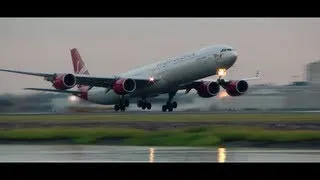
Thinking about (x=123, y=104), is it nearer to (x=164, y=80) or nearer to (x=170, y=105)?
(x=170, y=105)

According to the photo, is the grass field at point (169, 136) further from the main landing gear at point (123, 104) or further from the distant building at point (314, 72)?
the distant building at point (314, 72)

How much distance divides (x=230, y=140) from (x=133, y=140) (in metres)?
4.61

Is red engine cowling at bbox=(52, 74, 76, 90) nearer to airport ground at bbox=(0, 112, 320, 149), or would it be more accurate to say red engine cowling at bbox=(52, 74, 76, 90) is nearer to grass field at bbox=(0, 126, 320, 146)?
airport ground at bbox=(0, 112, 320, 149)

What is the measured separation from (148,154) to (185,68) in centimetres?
3922

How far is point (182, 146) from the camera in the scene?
110 ft

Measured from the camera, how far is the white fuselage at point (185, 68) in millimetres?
65750

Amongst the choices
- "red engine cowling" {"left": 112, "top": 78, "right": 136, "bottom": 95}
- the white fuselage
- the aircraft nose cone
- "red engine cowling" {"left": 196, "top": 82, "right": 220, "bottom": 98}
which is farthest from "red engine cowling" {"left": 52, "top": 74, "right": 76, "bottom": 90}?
the aircraft nose cone

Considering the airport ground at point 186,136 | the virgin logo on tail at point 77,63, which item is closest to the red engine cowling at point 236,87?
the virgin logo on tail at point 77,63

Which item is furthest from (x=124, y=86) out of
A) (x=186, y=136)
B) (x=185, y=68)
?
(x=186, y=136)

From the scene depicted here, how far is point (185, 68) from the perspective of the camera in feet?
219

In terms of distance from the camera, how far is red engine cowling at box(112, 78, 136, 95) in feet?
227

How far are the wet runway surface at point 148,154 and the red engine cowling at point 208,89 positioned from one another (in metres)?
38.5

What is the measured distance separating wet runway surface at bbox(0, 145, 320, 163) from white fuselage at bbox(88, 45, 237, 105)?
34010 millimetres

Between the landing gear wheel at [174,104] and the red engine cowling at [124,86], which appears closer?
the red engine cowling at [124,86]
